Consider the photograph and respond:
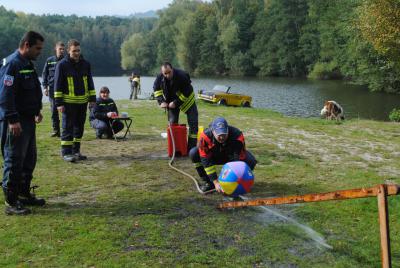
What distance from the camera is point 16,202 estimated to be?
5918 millimetres

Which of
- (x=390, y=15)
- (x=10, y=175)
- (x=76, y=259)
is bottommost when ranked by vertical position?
(x=76, y=259)

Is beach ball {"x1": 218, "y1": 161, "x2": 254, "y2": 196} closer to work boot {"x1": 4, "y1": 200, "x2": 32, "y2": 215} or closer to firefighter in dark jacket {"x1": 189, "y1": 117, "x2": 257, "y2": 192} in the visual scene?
firefighter in dark jacket {"x1": 189, "y1": 117, "x2": 257, "y2": 192}

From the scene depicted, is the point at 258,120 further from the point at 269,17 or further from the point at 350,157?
the point at 269,17

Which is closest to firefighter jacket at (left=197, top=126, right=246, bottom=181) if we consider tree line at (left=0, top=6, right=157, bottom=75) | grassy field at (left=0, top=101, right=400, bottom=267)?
grassy field at (left=0, top=101, right=400, bottom=267)

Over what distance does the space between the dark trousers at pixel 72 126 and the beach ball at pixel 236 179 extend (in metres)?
3.94

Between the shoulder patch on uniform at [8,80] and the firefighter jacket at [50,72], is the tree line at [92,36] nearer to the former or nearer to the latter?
the firefighter jacket at [50,72]

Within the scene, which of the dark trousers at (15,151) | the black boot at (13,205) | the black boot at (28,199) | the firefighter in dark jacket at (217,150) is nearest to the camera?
the dark trousers at (15,151)

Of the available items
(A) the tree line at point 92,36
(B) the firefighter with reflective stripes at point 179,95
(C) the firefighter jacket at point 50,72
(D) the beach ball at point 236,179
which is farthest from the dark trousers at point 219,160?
(A) the tree line at point 92,36

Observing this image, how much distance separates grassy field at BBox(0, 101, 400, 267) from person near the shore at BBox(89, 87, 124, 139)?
1.63 m

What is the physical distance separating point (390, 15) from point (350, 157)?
806 inches

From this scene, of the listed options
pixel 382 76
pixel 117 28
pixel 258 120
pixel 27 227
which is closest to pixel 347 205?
pixel 27 227

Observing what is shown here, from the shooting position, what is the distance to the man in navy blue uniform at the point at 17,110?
5.60 meters

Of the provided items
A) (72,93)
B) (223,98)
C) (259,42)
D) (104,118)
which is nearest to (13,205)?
(72,93)

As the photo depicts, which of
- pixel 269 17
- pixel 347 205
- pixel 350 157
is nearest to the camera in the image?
pixel 347 205
